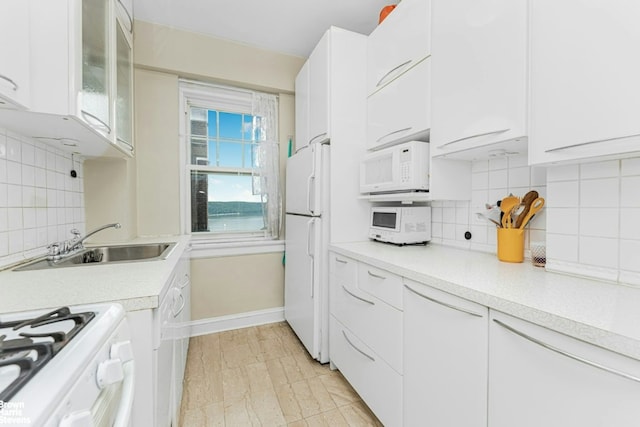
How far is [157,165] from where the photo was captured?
7.86ft

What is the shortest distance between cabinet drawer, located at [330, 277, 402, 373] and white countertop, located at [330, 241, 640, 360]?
0.72 ft

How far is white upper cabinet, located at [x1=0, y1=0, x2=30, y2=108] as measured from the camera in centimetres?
86

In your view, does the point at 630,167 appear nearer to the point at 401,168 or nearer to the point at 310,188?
the point at 401,168

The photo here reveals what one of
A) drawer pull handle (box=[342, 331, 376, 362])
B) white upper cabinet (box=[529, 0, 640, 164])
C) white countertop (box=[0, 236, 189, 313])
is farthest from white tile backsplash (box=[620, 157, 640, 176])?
white countertop (box=[0, 236, 189, 313])

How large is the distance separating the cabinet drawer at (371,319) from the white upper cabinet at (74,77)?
153 cm

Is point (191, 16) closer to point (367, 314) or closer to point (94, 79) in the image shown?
A: point (94, 79)

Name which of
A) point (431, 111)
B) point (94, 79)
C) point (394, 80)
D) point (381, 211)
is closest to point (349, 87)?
point (394, 80)

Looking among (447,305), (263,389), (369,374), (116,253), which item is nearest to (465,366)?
(447,305)

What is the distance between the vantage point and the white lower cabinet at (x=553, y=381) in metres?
0.62

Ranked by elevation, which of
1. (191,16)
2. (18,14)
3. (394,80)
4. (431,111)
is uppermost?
(191,16)

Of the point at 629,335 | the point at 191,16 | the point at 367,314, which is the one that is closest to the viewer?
the point at 629,335

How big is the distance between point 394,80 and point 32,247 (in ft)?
7.25

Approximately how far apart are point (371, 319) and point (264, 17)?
235 cm

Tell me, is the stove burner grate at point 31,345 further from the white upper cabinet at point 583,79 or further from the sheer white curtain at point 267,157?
the sheer white curtain at point 267,157
